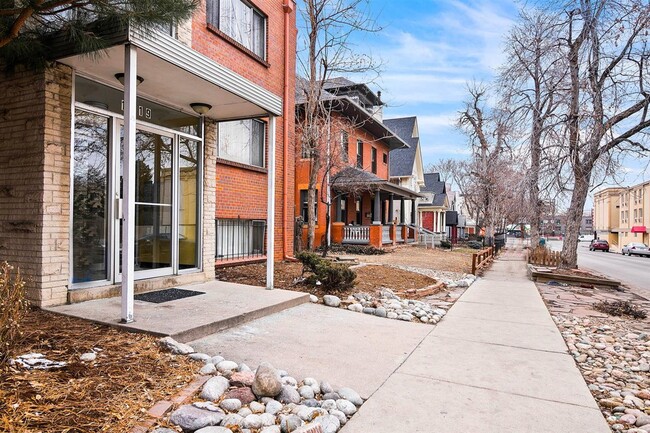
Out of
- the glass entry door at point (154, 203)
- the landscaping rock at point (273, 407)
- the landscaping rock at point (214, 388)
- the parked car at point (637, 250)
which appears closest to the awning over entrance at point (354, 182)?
the glass entry door at point (154, 203)

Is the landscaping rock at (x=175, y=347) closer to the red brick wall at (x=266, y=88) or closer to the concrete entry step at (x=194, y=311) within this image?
the concrete entry step at (x=194, y=311)

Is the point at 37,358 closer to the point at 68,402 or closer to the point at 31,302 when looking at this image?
the point at 68,402

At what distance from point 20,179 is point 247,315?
3131mm

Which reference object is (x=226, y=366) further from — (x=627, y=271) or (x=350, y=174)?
(x=627, y=271)

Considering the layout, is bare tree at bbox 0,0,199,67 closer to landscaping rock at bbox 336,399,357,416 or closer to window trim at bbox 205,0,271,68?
landscaping rock at bbox 336,399,357,416

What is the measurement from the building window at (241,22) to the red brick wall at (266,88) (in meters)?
0.19

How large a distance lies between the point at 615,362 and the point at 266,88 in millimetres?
9733

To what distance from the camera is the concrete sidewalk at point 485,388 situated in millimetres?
2891

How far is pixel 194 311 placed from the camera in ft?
16.3

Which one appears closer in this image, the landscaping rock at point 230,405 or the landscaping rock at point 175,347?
the landscaping rock at point 230,405

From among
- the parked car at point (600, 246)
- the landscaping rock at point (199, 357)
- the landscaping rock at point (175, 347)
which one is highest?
the landscaping rock at point (175, 347)

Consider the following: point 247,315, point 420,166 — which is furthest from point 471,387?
point 420,166

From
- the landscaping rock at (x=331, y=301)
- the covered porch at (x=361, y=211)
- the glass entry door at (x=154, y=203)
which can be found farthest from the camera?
the covered porch at (x=361, y=211)

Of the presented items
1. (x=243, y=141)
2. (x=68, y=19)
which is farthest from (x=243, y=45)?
(x=68, y=19)
